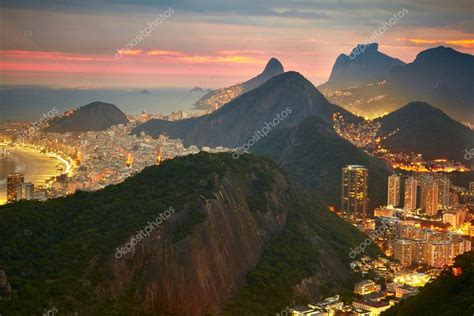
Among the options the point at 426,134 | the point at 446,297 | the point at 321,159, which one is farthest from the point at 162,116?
the point at 446,297

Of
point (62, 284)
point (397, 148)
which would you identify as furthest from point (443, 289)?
point (397, 148)

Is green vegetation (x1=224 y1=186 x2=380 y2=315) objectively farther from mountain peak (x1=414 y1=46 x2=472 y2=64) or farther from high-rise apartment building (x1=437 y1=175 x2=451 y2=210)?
mountain peak (x1=414 y1=46 x2=472 y2=64)

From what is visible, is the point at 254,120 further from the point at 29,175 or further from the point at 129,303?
the point at 129,303

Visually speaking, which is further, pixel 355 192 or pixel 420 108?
pixel 420 108

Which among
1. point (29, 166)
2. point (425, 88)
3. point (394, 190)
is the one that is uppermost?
point (425, 88)

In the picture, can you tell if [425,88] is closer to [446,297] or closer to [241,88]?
[241,88]
